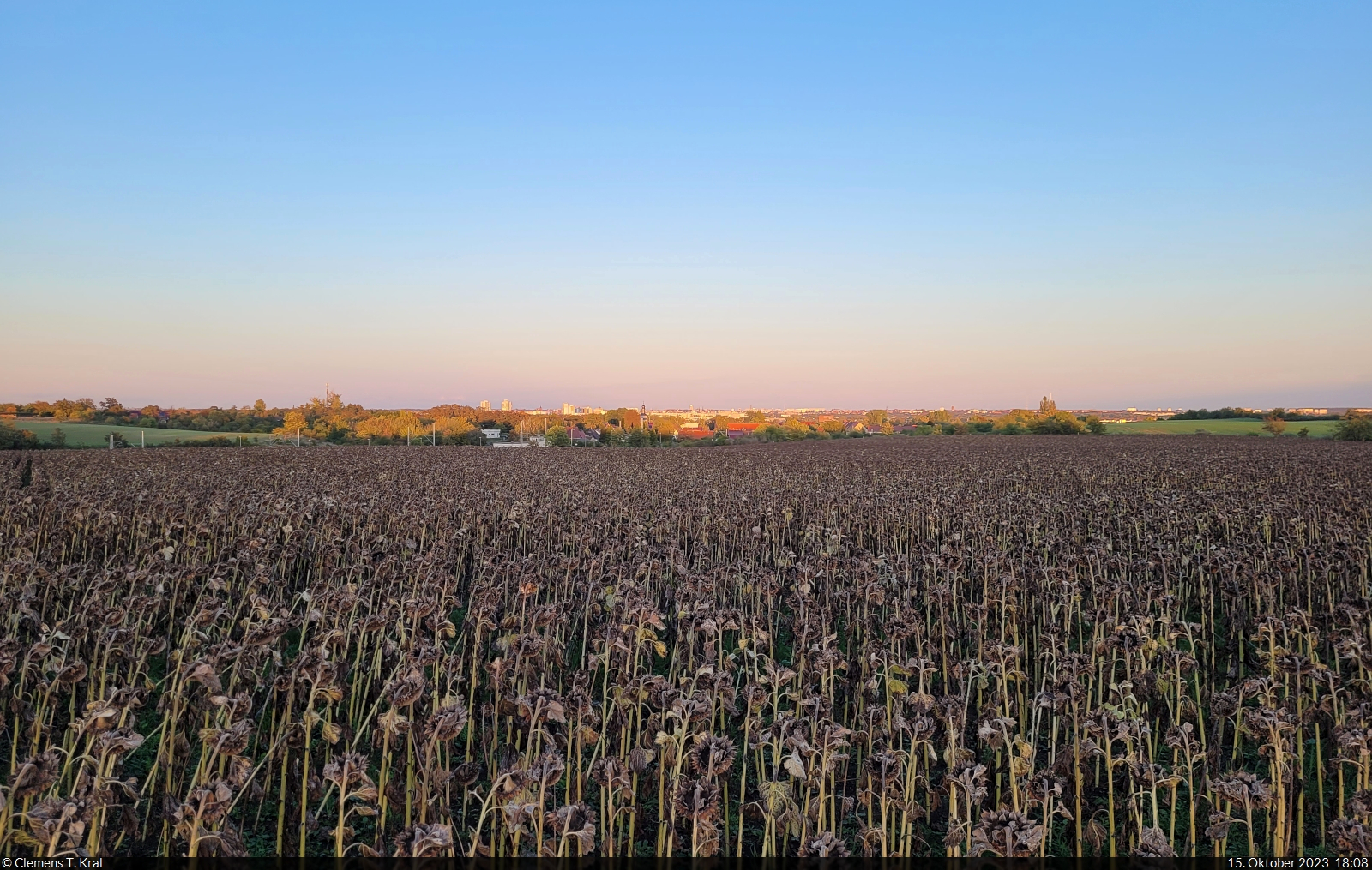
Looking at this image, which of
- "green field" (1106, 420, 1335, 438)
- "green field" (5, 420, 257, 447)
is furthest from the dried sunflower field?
"green field" (1106, 420, 1335, 438)

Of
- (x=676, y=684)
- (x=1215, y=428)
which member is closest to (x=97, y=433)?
(x=676, y=684)

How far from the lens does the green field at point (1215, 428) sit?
8682 centimetres

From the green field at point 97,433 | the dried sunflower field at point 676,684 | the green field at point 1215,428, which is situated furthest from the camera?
the green field at point 1215,428

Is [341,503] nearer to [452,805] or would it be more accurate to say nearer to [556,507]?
[556,507]

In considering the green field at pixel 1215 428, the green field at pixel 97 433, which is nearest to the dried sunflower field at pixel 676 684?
the green field at pixel 97 433

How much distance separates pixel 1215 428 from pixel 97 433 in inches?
5023

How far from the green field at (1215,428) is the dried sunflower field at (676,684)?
283ft

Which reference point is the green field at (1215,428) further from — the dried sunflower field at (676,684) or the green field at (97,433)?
the green field at (97,433)

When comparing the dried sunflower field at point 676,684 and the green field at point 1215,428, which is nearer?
the dried sunflower field at point 676,684

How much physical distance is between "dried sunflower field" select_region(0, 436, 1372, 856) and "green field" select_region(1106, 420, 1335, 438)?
8634cm

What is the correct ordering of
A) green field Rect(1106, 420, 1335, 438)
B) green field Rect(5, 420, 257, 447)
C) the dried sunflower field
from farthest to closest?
green field Rect(1106, 420, 1335, 438), green field Rect(5, 420, 257, 447), the dried sunflower field

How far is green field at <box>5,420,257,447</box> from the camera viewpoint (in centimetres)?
6112

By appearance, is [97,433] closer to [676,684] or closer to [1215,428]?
[676,684]

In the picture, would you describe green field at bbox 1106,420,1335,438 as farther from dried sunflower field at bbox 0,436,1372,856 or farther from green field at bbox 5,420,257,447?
green field at bbox 5,420,257,447
